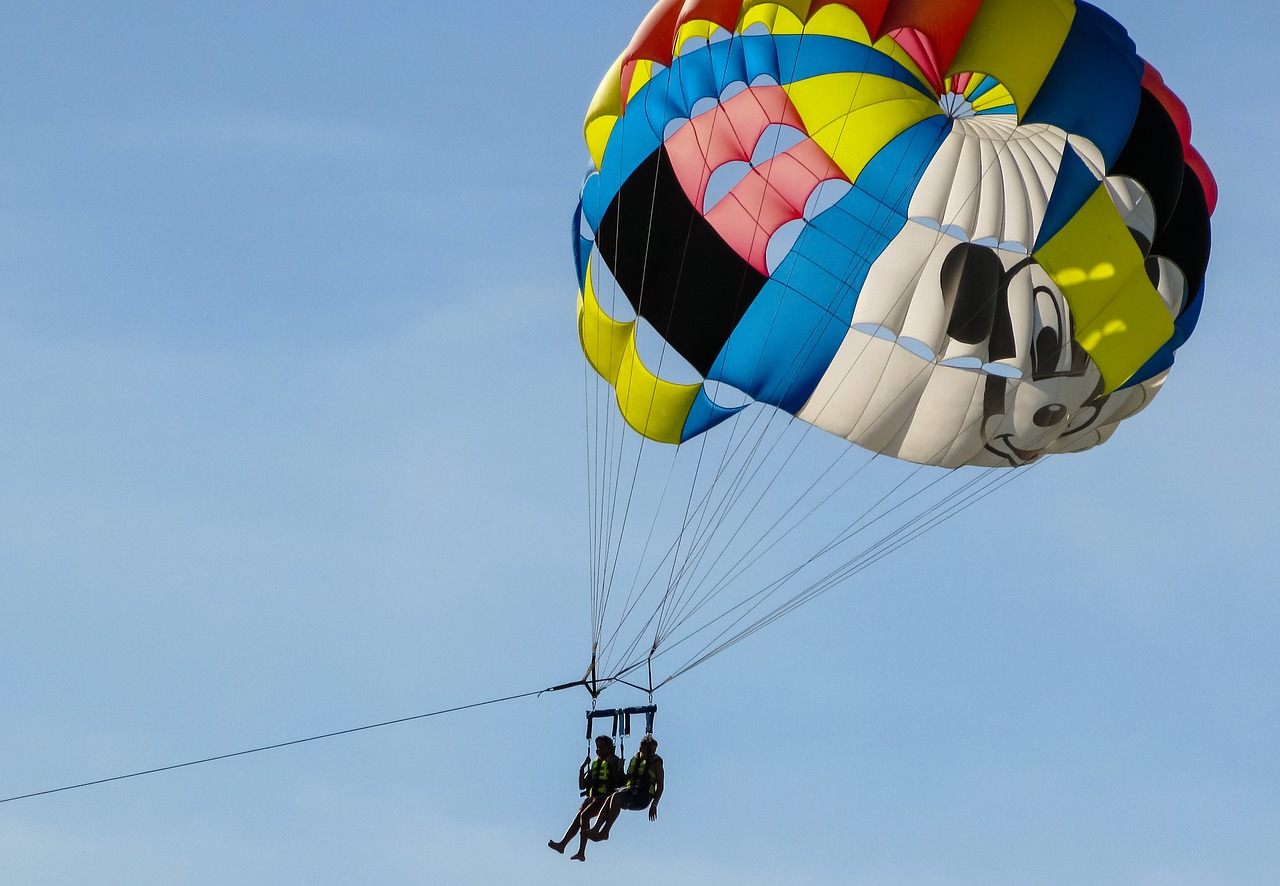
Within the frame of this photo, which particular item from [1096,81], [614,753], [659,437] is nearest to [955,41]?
[1096,81]

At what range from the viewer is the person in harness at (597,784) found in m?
15.6

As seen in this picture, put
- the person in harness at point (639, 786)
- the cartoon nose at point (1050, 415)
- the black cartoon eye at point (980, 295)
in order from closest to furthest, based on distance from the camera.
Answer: the person in harness at point (639, 786) → the black cartoon eye at point (980, 295) → the cartoon nose at point (1050, 415)

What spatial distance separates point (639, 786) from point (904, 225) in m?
4.50

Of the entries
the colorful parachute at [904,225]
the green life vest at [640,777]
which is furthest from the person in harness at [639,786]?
the colorful parachute at [904,225]

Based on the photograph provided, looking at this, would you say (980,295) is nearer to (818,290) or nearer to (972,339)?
(972,339)

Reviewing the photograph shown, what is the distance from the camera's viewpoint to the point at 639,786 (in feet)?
51.2

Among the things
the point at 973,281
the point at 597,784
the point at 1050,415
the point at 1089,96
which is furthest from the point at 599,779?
the point at 1089,96

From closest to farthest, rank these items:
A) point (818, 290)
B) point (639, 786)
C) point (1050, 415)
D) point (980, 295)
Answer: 1. point (639, 786)
2. point (980, 295)
3. point (818, 290)
4. point (1050, 415)

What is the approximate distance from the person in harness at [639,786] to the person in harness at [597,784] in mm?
49

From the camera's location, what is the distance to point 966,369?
1709 cm

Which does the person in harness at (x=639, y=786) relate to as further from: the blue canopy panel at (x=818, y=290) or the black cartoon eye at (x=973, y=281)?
the black cartoon eye at (x=973, y=281)

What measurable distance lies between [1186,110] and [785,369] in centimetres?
345

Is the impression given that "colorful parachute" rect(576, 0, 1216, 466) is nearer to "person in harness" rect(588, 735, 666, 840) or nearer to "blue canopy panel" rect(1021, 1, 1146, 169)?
"blue canopy panel" rect(1021, 1, 1146, 169)

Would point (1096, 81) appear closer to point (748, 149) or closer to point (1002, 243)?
point (1002, 243)
